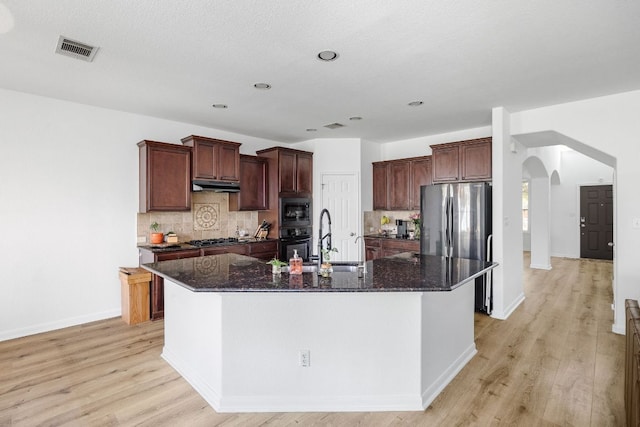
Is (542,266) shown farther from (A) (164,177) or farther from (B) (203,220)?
(A) (164,177)

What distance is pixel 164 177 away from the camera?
4367 millimetres

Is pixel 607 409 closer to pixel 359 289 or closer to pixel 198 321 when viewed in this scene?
pixel 359 289

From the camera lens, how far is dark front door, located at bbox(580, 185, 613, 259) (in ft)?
26.3

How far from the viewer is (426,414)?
7.45 feet

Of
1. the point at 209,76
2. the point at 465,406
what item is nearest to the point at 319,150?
the point at 209,76

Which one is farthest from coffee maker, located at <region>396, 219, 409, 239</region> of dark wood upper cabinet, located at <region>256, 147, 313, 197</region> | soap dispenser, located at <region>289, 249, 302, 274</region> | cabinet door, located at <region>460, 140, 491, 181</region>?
soap dispenser, located at <region>289, 249, 302, 274</region>

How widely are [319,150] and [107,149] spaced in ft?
10.4

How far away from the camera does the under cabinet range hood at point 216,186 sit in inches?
182

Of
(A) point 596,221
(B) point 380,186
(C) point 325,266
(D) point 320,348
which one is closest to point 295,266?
(C) point 325,266

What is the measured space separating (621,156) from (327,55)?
337 centimetres

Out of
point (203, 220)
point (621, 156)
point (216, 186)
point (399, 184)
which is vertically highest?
point (621, 156)

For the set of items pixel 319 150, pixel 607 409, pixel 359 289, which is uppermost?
pixel 319 150

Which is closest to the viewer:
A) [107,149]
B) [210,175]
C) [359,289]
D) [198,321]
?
[359,289]

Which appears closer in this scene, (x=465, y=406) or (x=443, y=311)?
(x=465, y=406)
